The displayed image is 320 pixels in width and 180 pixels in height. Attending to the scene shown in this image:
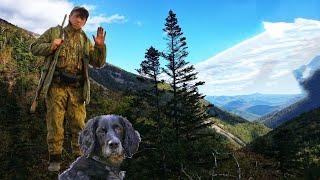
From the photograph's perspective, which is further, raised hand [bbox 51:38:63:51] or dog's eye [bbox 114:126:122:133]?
raised hand [bbox 51:38:63:51]

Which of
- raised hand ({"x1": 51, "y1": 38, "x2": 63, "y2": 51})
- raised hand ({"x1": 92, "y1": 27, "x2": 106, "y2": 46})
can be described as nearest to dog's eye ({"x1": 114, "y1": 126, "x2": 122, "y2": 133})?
raised hand ({"x1": 92, "y1": 27, "x2": 106, "y2": 46})

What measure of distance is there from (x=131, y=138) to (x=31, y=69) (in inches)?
2204

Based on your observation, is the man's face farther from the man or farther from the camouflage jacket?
the camouflage jacket

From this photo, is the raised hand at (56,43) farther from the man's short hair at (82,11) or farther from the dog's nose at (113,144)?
the dog's nose at (113,144)

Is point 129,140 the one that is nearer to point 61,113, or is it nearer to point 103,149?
point 103,149

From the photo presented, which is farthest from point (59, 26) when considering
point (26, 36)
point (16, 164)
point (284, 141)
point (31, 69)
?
point (26, 36)

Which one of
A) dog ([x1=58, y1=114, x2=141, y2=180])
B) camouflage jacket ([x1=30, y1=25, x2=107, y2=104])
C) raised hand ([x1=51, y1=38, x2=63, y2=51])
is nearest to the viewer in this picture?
dog ([x1=58, y1=114, x2=141, y2=180])

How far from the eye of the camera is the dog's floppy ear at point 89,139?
490 cm

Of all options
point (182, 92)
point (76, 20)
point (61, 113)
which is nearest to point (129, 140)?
point (61, 113)

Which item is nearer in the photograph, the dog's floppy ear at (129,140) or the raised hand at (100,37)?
the dog's floppy ear at (129,140)

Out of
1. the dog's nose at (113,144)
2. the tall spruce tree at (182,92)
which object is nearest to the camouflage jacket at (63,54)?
the dog's nose at (113,144)

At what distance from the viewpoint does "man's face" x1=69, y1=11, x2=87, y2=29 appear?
24.8ft

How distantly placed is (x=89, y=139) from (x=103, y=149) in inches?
8.6

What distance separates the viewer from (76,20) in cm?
757
